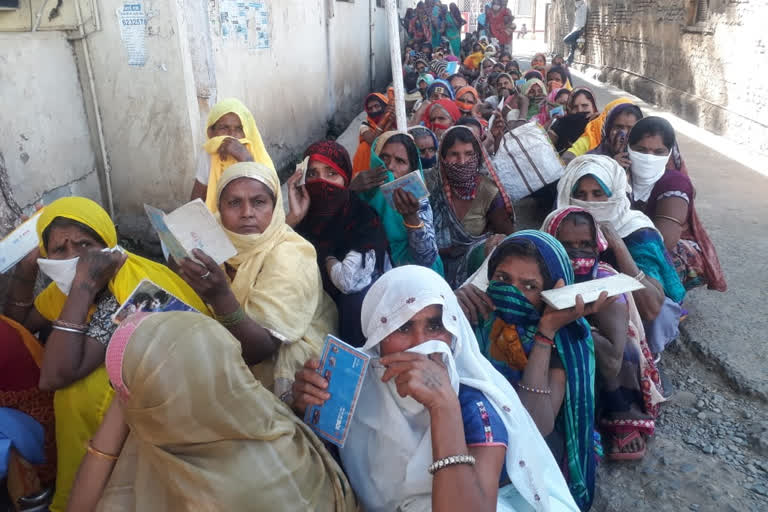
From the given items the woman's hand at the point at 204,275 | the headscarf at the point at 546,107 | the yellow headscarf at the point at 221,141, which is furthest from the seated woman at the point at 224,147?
the headscarf at the point at 546,107

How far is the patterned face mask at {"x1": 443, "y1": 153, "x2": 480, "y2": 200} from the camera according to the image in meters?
3.53

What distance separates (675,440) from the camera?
8.55ft

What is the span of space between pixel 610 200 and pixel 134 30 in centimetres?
331

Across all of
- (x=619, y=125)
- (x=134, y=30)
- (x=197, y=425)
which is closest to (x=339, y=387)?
(x=197, y=425)

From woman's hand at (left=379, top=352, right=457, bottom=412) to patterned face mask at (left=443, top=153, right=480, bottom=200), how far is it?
7.24 feet

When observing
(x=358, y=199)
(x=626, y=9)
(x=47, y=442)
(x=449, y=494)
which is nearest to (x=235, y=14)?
(x=358, y=199)

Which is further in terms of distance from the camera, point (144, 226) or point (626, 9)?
point (626, 9)

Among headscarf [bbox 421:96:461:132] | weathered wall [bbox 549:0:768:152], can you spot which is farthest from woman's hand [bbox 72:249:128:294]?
weathered wall [bbox 549:0:768:152]

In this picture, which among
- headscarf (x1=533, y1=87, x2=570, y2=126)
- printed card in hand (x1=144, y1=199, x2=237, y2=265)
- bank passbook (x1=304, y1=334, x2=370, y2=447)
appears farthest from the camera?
headscarf (x1=533, y1=87, x2=570, y2=126)

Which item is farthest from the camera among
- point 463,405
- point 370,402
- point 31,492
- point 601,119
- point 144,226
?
point 601,119

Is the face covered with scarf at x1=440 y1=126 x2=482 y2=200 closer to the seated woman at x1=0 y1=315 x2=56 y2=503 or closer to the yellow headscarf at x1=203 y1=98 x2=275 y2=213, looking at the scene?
the yellow headscarf at x1=203 y1=98 x2=275 y2=213

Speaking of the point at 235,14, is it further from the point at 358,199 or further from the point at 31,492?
the point at 31,492

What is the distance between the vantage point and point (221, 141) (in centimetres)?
359

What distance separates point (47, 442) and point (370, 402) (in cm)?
136
